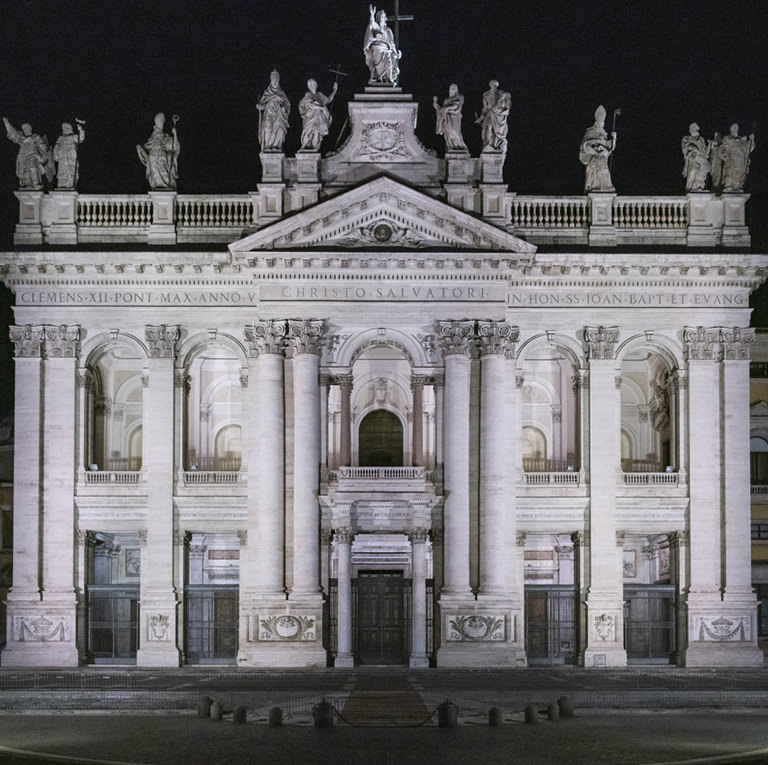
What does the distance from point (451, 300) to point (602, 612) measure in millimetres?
12825

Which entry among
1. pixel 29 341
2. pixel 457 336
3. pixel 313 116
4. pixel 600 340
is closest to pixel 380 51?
pixel 313 116

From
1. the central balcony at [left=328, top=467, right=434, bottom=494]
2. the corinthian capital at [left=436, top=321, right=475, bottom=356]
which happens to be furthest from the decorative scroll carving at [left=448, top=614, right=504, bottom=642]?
the corinthian capital at [left=436, top=321, right=475, bottom=356]

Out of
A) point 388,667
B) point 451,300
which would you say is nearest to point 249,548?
point 388,667

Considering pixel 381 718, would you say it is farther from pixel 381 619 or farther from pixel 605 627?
pixel 605 627

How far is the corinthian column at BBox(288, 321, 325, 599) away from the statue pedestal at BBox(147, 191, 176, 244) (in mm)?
5952

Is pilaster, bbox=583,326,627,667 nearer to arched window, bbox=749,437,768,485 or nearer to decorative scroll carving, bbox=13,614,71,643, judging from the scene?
arched window, bbox=749,437,768,485

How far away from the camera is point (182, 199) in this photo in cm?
5831

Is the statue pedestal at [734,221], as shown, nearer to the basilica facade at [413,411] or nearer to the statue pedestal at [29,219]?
the basilica facade at [413,411]

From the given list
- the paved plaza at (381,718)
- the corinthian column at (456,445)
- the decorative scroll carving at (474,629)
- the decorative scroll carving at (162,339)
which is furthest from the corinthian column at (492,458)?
the decorative scroll carving at (162,339)

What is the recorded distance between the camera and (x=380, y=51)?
57.7 m

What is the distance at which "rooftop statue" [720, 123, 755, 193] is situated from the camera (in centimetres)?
5797

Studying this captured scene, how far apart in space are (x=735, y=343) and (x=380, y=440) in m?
15.5

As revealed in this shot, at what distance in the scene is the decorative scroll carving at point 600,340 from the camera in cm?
5794

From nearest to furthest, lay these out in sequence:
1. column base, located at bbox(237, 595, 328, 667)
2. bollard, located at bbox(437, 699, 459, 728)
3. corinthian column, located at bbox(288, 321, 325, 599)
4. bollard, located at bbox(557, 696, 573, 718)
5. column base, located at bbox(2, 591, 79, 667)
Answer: bollard, located at bbox(437, 699, 459, 728), bollard, located at bbox(557, 696, 573, 718), column base, located at bbox(237, 595, 328, 667), corinthian column, located at bbox(288, 321, 325, 599), column base, located at bbox(2, 591, 79, 667)
